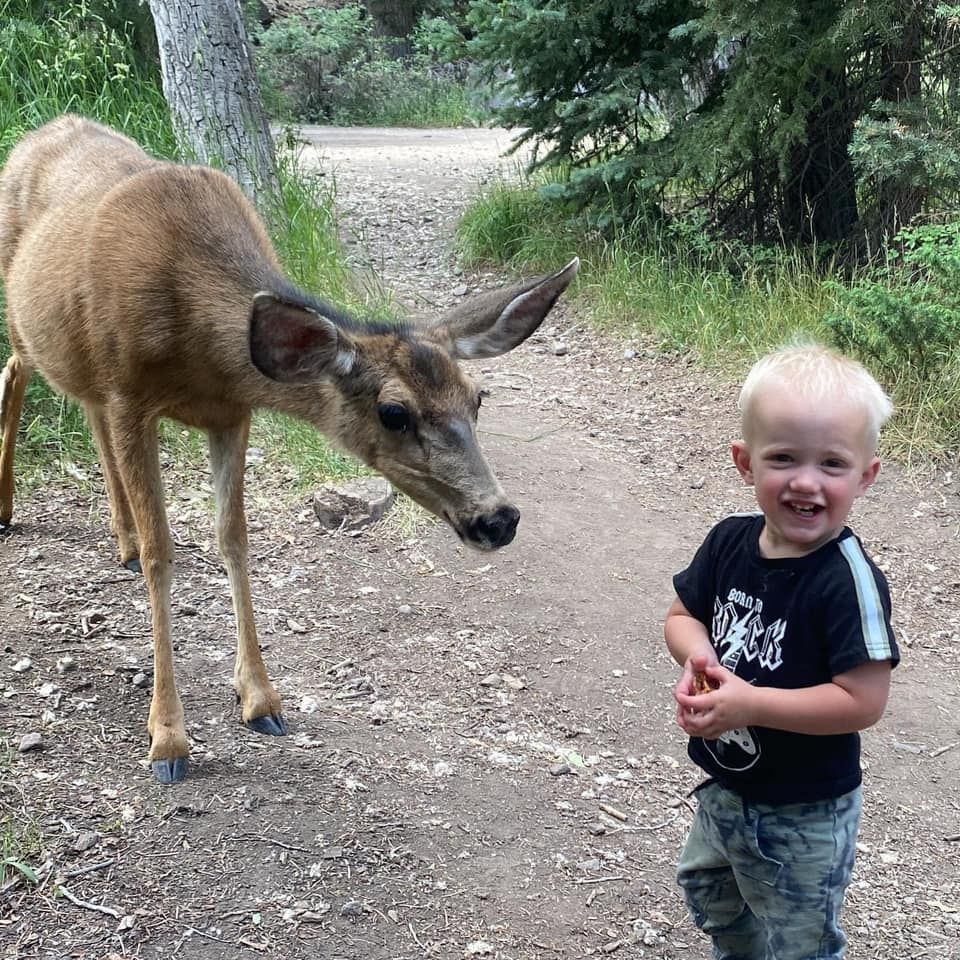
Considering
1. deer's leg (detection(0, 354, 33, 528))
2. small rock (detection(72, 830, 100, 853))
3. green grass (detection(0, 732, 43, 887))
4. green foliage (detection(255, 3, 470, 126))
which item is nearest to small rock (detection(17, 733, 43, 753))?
green grass (detection(0, 732, 43, 887))

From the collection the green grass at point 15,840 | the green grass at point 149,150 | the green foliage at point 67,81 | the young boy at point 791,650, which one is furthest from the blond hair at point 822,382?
the green foliage at point 67,81

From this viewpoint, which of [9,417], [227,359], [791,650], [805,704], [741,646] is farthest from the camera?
[9,417]

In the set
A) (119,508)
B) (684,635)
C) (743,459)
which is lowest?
(119,508)

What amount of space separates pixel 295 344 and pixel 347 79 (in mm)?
21008

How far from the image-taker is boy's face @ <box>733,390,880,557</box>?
2248 mm

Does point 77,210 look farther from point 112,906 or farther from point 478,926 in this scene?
point 478,926

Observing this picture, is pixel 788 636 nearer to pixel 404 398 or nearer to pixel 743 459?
pixel 743 459

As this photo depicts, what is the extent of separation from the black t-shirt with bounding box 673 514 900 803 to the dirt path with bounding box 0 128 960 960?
108 cm

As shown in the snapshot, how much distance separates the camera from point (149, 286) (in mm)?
3812

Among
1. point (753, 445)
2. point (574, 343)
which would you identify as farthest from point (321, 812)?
point (574, 343)

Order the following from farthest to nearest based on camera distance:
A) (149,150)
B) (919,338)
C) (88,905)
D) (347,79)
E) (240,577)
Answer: (347,79), (149,150), (919,338), (240,577), (88,905)

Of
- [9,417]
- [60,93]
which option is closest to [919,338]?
[9,417]

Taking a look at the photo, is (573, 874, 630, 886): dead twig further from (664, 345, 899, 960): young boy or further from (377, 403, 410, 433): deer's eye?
(377, 403, 410, 433): deer's eye

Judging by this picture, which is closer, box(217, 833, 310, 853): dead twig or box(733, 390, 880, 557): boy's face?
box(733, 390, 880, 557): boy's face
